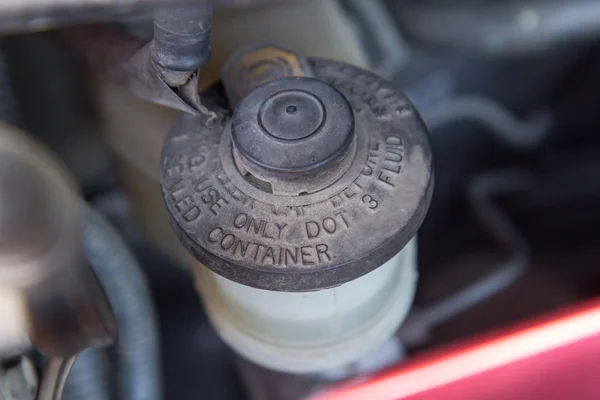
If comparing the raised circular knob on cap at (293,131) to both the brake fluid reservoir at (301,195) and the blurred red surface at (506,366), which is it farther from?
the blurred red surface at (506,366)

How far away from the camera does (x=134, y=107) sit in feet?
2.06

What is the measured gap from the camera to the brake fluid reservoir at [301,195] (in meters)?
0.40

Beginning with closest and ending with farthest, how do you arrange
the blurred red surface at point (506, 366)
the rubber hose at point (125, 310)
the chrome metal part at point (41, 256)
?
1. the chrome metal part at point (41, 256)
2. the blurred red surface at point (506, 366)
3. the rubber hose at point (125, 310)

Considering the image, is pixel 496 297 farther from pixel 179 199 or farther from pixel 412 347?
pixel 179 199

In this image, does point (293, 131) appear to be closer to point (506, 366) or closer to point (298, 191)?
point (298, 191)

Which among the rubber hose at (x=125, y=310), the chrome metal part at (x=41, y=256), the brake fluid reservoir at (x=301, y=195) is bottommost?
the rubber hose at (x=125, y=310)

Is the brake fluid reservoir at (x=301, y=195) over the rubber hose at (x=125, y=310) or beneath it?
over

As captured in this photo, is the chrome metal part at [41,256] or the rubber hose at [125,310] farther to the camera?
the rubber hose at [125,310]

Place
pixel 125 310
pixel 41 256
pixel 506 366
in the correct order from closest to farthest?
pixel 41 256
pixel 506 366
pixel 125 310

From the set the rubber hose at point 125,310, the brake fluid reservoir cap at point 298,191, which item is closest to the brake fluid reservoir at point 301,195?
the brake fluid reservoir cap at point 298,191

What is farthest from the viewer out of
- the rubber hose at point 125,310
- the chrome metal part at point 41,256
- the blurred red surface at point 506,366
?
the rubber hose at point 125,310

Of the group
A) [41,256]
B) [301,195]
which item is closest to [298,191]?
[301,195]

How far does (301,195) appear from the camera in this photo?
414 mm

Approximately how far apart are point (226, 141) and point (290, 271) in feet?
0.37
